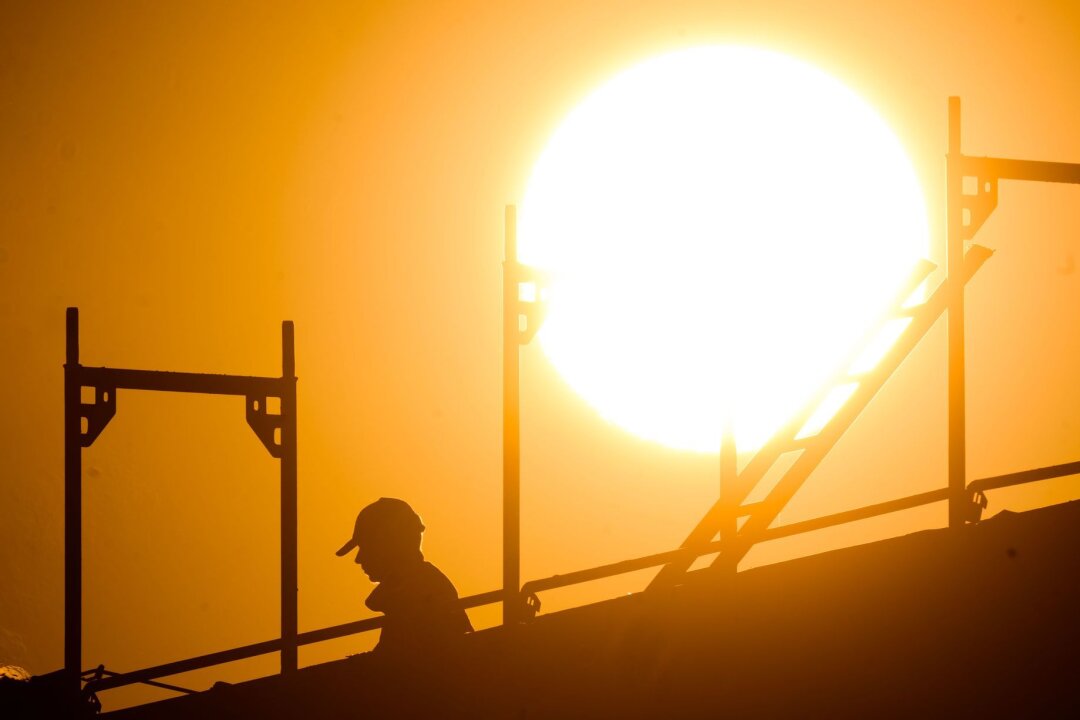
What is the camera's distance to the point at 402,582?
6891 mm

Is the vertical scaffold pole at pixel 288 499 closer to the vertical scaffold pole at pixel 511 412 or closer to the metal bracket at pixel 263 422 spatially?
the metal bracket at pixel 263 422

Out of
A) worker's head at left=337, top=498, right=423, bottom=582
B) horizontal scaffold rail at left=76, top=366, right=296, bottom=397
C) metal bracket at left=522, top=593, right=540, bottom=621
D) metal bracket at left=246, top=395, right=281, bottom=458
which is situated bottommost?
metal bracket at left=522, top=593, right=540, bottom=621

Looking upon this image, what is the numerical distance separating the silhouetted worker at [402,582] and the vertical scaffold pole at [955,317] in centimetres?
330

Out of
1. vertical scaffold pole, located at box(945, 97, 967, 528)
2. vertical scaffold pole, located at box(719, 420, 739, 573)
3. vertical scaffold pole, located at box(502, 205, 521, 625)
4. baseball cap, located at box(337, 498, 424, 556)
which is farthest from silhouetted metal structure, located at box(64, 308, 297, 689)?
vertical scaffold pole, located at box(945, 97, 967, 528)

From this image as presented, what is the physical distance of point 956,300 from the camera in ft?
23.5

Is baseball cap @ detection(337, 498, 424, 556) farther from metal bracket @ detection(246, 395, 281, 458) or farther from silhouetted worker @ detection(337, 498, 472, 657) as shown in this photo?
metal bracket @ detection(246, 395, 281, 458)

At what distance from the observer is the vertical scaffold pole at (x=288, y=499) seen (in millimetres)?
7938

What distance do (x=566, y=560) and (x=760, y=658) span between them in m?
56.9

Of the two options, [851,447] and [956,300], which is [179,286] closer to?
[851,447]

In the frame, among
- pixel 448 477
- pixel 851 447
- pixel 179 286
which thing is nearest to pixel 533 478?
pixel 448 477

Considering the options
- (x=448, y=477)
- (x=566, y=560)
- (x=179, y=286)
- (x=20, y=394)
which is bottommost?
(x=566, y=560)

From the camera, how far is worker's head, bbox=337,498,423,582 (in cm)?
701

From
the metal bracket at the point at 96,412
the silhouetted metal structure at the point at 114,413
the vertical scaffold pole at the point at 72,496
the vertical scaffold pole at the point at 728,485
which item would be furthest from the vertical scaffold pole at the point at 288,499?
the vertical scaffold pole at the point at 728,485

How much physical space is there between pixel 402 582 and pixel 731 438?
2.34 meters
